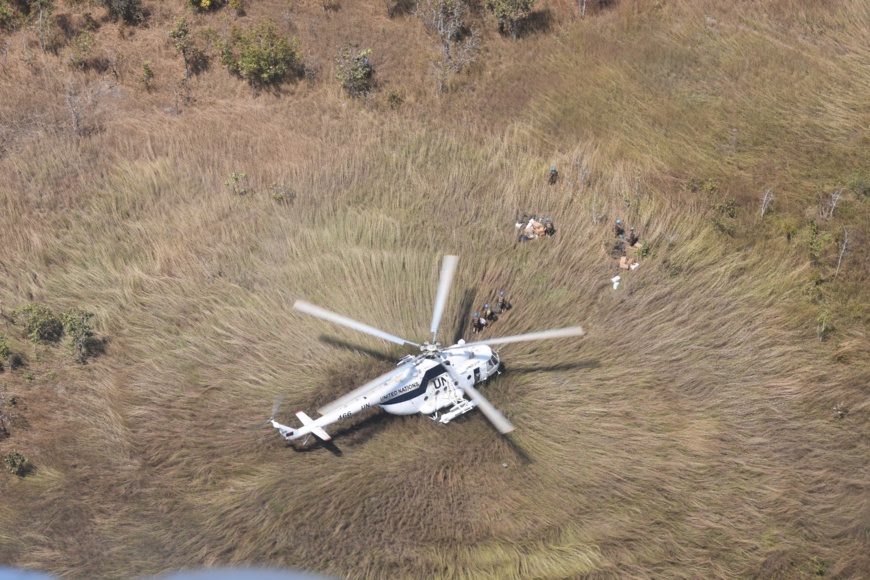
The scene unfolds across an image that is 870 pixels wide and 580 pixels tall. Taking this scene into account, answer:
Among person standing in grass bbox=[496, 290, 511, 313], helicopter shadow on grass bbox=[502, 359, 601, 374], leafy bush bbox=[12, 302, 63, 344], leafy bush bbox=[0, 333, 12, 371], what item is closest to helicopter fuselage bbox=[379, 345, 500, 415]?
helicopter shadow on grass bbox=[502, 359, 601, 374]

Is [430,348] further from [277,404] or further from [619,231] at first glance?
[619,231]

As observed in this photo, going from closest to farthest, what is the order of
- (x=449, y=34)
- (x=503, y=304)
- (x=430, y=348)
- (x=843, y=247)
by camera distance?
(x=430, y=348) < (x=503, y=304) < (x=843, y=247) < (x=449, y=34)

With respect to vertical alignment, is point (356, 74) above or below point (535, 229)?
above

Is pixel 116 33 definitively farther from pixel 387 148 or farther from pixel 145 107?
pixel 387 148

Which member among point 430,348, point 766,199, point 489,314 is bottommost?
point 489,314

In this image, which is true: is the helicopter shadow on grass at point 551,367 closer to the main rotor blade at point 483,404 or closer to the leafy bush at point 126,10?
the main rotor blade at point 483,404

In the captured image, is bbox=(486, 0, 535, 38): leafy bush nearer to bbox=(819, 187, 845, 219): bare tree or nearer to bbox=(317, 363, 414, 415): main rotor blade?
bbox=(819, 187, 845, 219): bare tree

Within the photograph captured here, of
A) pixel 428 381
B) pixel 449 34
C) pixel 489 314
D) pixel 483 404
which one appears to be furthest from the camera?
pixel 449 34

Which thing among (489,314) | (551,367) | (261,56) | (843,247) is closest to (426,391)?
(489,314)
